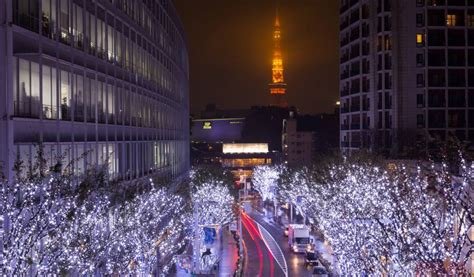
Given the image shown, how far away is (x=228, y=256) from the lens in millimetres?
46156

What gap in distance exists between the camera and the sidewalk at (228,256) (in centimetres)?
3997

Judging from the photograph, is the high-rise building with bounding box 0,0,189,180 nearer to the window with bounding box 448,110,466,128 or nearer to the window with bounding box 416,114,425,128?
the window with bounding box 416,114,425,128

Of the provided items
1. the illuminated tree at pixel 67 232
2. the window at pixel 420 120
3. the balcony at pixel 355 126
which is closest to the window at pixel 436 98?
the window at pixel 420 120

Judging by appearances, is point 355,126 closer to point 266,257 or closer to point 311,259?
point 266,257

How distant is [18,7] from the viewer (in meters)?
19.0

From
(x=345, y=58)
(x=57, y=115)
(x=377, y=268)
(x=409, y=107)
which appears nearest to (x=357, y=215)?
(x=377, y=268)

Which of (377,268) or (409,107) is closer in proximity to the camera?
(377,268)

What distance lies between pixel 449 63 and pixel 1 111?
173 feet

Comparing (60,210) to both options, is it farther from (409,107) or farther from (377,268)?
(409,107)

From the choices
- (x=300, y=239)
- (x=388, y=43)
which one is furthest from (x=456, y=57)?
(x=300, y=239)

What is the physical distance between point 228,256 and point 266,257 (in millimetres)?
2912

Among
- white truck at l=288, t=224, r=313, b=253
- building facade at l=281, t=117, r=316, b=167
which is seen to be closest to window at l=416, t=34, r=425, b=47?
white truck at l=288, t=224, r=313, b=253

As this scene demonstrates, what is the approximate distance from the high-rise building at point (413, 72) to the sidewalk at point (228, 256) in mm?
18258

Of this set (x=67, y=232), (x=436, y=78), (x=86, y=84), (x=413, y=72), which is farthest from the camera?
(x=413, y=72)
